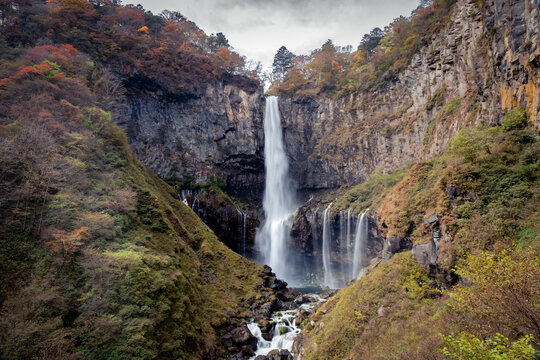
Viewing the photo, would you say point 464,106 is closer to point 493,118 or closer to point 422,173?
Answer: point 493,118

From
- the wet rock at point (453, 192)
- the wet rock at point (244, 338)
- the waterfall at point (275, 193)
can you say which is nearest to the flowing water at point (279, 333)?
the wet rock at point (244, 338)

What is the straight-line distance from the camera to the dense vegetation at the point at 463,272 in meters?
5.00

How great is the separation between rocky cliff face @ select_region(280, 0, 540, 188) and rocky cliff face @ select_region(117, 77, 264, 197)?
6960 mm

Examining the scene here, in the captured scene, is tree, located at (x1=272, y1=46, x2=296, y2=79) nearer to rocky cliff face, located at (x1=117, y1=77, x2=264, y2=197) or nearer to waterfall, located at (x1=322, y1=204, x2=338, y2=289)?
rocky cliff face, located at (x1=117, y1=77, x2=264, y2=197)

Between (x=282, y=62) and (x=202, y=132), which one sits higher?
(x=282, y=62)

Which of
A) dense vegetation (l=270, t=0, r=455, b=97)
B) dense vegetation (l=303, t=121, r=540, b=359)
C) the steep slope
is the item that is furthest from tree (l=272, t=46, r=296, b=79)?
dense vegetation (l=303, t=121, r=540, b=359)

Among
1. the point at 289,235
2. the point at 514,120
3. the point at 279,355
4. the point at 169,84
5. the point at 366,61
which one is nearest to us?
the point at 514,120

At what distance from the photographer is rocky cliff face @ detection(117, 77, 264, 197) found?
31703 mm

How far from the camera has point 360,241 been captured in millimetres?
27703

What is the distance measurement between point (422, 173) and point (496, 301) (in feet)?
38.5

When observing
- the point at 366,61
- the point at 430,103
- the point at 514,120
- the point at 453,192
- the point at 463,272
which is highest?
the point at 366,61

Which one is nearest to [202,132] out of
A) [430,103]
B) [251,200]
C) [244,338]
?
[251,200]

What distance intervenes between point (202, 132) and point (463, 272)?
34.7 metres

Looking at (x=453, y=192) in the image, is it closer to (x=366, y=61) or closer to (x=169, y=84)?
(x=169, y=84)
